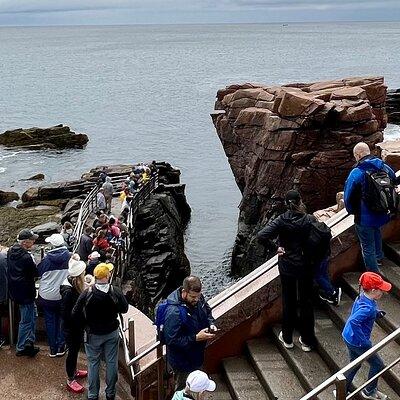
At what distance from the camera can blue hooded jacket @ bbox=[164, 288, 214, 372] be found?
634 cm

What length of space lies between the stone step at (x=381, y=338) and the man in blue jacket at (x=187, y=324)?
→ 1904 mm

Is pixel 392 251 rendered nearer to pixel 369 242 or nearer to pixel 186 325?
pixel 369 242

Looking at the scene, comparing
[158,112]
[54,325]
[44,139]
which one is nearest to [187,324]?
[54,325]

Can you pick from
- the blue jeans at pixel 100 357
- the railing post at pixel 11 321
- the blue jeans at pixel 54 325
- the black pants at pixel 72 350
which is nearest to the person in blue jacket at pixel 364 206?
the blue jeans at pixel 100 357

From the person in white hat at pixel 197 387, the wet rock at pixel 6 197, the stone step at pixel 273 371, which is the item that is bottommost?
the wet rock at pixel 6 197

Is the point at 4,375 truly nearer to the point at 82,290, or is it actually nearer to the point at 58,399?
the point at 58,399

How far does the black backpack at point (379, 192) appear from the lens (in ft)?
25.1

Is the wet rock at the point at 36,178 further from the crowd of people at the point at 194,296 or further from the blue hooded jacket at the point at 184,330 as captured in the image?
the blue hooded jacket at the point at 184,330

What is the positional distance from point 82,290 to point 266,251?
726 inches

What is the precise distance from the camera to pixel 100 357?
763 centimetres

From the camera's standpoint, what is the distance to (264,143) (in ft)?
81.1

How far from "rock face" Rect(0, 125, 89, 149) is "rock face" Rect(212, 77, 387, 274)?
3221 centimetres

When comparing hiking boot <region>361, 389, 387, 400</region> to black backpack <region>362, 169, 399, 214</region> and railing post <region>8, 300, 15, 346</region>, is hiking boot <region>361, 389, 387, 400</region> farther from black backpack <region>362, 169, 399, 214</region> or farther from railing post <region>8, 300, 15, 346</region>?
railing post <region>8, 300, 15, 346</region>

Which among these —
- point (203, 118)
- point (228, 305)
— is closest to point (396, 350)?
point (228, 305)
